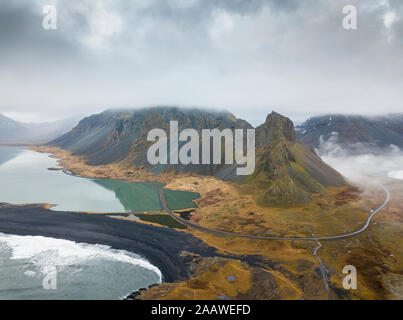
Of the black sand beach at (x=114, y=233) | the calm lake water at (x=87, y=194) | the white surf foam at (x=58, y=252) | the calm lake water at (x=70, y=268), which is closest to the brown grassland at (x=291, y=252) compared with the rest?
the black sand beach at (x=114, y=233)

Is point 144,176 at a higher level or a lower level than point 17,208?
higher

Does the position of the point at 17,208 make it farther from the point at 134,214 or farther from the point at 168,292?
the point at 168,292

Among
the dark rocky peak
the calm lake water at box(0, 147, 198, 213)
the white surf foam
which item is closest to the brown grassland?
the white surf foam

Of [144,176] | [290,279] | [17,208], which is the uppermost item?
[144,176]

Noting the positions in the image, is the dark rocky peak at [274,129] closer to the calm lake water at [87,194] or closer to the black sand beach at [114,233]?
the calm lake water at [87,194]

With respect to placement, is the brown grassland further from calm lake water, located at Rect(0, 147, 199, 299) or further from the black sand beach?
calm lake water, located at Rect(0, 147, 199, 299)

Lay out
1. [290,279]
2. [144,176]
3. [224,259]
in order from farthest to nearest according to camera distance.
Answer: [144,176] < [224,259] < [290,279]

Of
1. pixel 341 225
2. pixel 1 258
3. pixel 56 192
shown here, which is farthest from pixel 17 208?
Result: pixel 341 225
